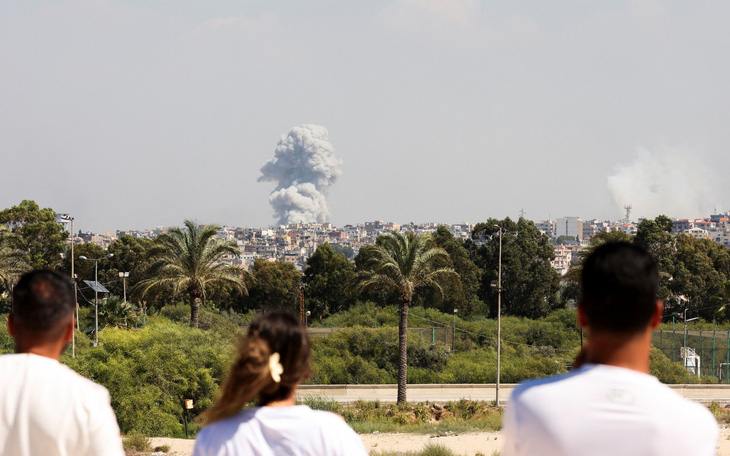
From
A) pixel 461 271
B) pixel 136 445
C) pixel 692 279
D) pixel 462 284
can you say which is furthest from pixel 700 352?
pixel 136 445

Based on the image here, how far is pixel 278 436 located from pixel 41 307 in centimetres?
91

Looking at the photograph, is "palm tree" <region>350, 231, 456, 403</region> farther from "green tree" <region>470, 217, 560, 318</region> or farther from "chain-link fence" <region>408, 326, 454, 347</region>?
"green tree" <region>470, 217, 560, 318</region>

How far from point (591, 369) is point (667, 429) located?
0.24 m

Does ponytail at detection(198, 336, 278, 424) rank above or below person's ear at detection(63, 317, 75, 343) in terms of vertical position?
below

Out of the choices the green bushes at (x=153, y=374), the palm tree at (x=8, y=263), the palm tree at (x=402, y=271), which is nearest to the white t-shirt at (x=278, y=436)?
the green bushes at (x=153, y=374)

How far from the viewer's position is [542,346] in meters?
44.8

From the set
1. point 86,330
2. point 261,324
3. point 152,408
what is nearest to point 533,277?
point 86,330

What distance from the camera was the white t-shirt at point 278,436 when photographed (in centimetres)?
244

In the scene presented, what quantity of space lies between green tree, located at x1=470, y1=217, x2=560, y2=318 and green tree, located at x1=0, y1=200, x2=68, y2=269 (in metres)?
29.3

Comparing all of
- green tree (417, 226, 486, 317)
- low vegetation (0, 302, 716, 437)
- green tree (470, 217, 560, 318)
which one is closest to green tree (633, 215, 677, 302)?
green tree (470, 217, 560, 318)

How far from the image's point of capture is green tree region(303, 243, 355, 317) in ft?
191

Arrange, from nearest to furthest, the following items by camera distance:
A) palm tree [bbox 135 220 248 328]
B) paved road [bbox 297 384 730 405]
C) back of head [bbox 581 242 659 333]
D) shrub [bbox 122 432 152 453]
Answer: back of head [bbox 581 242 659 333]
shrub [bbox 122 432 152 453]
palm tree [bbox 135 220 248 328]
paved road [bbox 297 384 730 405]

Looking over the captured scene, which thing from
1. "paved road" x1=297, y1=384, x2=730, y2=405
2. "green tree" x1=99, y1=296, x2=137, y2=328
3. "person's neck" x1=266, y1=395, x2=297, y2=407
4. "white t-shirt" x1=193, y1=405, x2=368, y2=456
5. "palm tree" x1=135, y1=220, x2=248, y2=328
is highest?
"palm tree" x1=135, y1=220, x2=248, y2=328

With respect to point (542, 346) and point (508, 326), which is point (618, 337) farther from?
point (508, 326)
